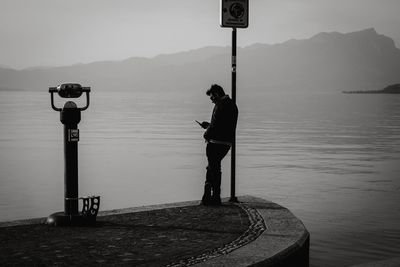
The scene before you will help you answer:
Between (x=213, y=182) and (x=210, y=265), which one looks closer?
(x=210, y=265)

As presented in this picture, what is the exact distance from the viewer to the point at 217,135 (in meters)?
9.00

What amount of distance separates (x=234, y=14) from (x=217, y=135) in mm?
1613

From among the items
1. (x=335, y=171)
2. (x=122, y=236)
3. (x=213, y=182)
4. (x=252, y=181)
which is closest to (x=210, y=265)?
(x=122, y=236)

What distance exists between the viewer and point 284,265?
20.2ft

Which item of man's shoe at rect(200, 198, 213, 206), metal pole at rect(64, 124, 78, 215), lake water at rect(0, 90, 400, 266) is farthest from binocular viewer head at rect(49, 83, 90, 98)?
lake water at rect(0, 90, 400, 266)

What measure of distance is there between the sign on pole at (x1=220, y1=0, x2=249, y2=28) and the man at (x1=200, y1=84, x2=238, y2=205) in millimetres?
853

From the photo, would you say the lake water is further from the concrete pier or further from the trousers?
the trousers

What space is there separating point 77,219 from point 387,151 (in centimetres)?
1573

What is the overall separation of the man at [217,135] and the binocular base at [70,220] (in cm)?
186

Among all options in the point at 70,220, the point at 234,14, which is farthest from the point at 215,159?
the point at 70,220

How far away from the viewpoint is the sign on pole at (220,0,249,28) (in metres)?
9.07

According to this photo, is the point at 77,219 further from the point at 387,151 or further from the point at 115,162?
the point at 387,151

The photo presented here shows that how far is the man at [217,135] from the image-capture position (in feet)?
29.3

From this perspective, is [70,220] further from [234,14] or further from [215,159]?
[234,14]
